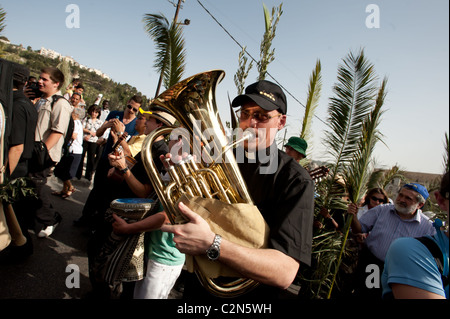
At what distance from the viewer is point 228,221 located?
1125mm

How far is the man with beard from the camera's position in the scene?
3347 millimetres

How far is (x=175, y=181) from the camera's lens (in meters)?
1.37

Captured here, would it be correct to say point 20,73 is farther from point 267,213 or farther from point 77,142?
point 77,142

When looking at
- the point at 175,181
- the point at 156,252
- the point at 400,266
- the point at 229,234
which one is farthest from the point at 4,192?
the point at 400,266

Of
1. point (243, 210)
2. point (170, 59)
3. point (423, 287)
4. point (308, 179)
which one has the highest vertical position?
point (170, 59)

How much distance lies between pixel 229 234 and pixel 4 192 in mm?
2295

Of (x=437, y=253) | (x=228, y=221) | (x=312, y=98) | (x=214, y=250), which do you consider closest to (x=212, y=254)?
(x=214, y=250)

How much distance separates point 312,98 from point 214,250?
415 cm

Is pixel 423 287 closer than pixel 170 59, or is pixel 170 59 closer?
pixel 423 287

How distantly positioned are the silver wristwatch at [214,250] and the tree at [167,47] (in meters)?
5.79

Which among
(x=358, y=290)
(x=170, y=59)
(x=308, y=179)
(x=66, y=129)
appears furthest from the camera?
(x=170, y=59)

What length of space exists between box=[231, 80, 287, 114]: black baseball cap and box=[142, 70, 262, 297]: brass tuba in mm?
174

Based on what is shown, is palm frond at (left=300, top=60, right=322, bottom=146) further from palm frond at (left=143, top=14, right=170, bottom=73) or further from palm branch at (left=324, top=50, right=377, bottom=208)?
palm frond at (left=143, top=14, right=170, bottom=73)
